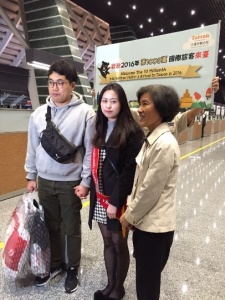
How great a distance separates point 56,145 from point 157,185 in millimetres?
713

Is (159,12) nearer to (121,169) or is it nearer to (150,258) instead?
(121,169)

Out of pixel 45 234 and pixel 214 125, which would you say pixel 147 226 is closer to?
pixel 45 234

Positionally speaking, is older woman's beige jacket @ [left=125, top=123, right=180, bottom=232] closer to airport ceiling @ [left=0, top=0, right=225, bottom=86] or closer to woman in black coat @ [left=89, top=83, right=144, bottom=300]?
woman in black coat @ [left=89, top=83, right=144, bottom=300]

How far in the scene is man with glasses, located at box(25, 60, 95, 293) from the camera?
4.98 ft

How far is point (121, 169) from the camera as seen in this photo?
137 centimetres

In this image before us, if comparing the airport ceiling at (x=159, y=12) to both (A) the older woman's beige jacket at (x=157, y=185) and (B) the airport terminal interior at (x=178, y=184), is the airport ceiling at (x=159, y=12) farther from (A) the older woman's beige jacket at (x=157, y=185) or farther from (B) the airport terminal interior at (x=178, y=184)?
(A) the older woman's beige jacket at (x=157, y=185)

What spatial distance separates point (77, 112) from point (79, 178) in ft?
1.41

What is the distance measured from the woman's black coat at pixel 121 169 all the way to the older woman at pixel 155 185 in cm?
15

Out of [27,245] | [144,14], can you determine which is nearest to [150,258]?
[27,245]

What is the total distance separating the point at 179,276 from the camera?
72.4 inches

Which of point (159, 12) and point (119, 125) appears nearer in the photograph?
point (119, 125)

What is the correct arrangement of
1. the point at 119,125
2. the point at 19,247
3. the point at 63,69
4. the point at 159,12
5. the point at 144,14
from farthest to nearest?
the point at 144,14, the point at 159,12, the point at 19,247, the point at 63,69, the point at 119,125

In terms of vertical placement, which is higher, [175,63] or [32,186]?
[175,63]

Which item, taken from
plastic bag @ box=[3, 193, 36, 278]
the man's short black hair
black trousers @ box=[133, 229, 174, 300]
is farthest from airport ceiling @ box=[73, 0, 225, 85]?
black trousers @ box=[133, 229, 174, 300]
